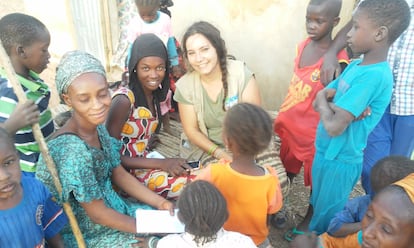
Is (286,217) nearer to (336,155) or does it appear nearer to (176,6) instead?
(336,155)

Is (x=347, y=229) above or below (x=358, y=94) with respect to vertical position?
below

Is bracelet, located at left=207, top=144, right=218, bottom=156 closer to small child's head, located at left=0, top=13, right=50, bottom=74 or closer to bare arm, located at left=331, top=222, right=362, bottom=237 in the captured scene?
bare arm, located at left=331, top=222, right=362, bottom=237

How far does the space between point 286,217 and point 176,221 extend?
1208 mm

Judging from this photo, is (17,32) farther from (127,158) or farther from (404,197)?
(404,197)

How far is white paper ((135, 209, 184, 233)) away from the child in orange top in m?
0.29

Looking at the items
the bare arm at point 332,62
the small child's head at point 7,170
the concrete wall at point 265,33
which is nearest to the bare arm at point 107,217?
the small child's head at point 7,170

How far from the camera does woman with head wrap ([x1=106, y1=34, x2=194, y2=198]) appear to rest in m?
2.36

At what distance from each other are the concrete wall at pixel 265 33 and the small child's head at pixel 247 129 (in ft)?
6.83

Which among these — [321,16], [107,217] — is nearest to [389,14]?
[321,16]

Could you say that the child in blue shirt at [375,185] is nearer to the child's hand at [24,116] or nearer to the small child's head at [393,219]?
the small child's head at [393,219]

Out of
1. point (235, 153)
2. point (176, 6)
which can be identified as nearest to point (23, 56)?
point (235, 153)

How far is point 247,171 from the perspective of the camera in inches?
68.8

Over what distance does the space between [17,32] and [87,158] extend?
3.12 feet

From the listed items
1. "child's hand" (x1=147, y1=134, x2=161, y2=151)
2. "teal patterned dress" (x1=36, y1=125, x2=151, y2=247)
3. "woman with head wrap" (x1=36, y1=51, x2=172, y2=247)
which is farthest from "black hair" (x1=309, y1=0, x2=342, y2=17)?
"child's hand" (x1=147, y1=134, x2=161, y2=151)
